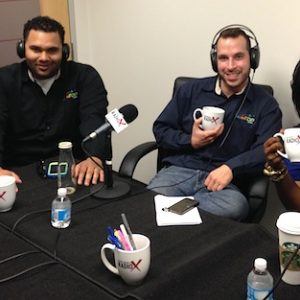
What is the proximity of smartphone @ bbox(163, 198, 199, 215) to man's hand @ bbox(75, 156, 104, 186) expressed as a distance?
0.37 metres

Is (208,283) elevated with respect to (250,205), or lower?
elevated

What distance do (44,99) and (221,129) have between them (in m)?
0.87

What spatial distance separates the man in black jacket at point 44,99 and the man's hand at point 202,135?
0.47 m

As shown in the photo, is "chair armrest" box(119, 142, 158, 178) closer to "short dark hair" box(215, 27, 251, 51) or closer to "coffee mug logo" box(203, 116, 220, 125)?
"coffee mug logo" box(203, 116, 220, 125)

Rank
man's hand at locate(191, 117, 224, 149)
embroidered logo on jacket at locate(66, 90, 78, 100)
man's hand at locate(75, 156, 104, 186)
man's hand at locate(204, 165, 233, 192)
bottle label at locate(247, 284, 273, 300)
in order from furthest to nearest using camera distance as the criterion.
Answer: embroidered logo on jacket at locate(66, 90, 78, 100)
man's hand at locate(191, 117, 224, 149)
man's hand at locate(204, 165, 233, 192)
man's hand at locate(75, 156, 104, 186)
bottle label at locate(247, 284, 273, 300)

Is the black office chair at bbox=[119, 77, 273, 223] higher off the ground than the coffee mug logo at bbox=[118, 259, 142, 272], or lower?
lower

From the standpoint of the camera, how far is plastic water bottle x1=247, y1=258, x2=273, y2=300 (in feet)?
3.36

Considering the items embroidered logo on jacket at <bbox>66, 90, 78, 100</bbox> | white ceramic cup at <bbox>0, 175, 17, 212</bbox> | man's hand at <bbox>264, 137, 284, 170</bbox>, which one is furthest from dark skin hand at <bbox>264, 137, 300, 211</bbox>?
embroidered logo on jacket at <bbox>66, 90, 78, 100</bbox>

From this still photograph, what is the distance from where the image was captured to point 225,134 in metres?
2.14

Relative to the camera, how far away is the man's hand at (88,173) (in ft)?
5.83

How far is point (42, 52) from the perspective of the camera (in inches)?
86.0

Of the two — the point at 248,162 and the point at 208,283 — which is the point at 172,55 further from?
the point at 208,283

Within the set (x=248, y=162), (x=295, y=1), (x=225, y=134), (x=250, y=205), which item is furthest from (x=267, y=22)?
(x=250, y=205)

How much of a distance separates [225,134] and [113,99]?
1.31 metres
